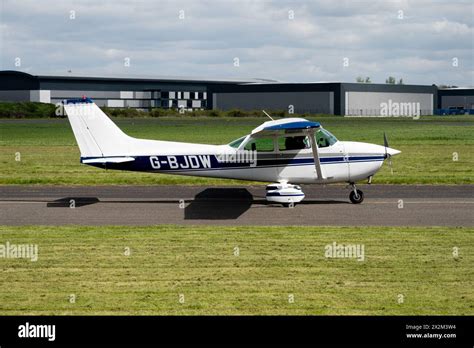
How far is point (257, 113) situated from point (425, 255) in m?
83.7

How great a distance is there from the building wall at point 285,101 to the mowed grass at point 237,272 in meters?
84.2

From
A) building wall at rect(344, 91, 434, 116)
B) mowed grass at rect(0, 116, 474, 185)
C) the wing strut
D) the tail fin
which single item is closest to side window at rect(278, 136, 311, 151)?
the wing strut

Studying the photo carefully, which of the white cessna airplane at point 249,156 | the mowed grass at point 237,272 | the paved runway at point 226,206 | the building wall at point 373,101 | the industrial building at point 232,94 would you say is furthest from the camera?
the building wall at point 373,101

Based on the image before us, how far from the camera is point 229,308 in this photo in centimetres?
1069

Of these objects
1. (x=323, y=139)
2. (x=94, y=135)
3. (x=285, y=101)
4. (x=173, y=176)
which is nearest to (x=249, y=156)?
(x=323, y=139)

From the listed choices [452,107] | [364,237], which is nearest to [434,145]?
[364,237]

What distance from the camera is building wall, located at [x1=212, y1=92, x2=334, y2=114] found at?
101 meters

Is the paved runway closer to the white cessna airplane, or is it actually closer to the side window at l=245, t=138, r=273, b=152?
the white cessna airplane

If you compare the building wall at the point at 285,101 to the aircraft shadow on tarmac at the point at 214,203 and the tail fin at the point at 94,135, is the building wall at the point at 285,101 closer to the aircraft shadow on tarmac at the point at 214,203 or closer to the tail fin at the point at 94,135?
the aircraft shadow on tarmac at the point at 214,203

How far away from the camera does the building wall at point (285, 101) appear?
101m

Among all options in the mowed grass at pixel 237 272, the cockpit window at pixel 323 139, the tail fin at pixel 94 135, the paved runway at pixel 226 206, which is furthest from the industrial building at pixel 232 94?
the mowed grass at pixel 237 272

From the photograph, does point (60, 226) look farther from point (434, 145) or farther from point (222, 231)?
point (434, 145)

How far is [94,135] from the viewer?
Result: 21.4 m

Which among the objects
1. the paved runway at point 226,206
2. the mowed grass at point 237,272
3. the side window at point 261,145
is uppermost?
the side window at point 261,145
